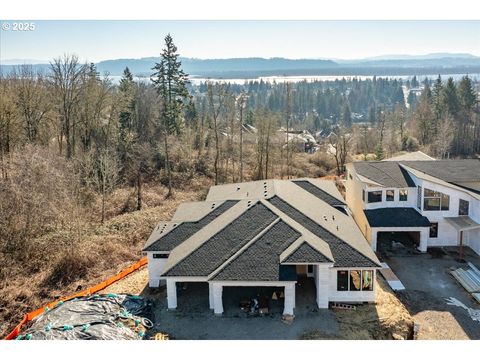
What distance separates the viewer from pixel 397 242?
2773 cm

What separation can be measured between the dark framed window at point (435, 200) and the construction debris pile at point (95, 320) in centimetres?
1831

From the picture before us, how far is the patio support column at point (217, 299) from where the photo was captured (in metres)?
18.7

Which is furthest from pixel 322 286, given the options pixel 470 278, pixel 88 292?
pixel 88 292

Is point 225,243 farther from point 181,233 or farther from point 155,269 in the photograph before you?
point 155,269

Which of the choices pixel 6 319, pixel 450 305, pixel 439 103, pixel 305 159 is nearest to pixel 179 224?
pixel 6 319

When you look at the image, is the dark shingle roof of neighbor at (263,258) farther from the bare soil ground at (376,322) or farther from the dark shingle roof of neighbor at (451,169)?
the dark shingle roof of neighbor at (451,169)

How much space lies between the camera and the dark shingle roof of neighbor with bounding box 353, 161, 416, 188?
28.5 meters

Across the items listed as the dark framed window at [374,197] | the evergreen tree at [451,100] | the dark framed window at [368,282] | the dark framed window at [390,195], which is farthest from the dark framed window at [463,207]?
the evergreen tree at [451,100]

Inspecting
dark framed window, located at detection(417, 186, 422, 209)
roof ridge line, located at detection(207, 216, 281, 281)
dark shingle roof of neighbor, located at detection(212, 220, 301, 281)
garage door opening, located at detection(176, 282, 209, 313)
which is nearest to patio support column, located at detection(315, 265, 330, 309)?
dark shingle roof of neighbor, located at detection(212, 220, 301, 281)

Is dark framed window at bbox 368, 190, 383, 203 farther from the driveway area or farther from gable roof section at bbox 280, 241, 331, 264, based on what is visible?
gable roof section at bbox 280, 241, 331, 264

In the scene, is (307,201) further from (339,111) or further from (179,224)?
(339,111)

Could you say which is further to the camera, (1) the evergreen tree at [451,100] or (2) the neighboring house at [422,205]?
(1) the evergreen tree at [451,100]

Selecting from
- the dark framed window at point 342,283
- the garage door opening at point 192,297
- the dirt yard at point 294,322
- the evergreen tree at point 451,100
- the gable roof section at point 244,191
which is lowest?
the dirt yard at point 294,322

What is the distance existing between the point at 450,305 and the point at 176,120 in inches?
1280
